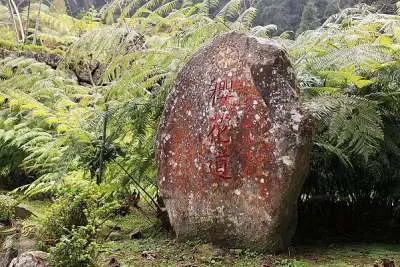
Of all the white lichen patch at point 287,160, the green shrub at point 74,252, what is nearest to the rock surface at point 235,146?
the white lichen patch at point 287,160

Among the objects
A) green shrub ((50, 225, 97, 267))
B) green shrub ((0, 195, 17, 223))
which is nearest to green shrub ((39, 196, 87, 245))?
green shrub ((50, 225, 97, 267))

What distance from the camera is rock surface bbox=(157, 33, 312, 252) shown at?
3.16 meters

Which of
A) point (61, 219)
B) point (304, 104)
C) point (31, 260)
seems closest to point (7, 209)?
point (61, 219)

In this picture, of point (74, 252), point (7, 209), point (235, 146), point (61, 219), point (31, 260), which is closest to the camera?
point (74, 252)

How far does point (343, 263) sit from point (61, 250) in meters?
1.85

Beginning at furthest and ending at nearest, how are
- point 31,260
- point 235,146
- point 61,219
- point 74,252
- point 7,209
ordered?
point 7,209 < point 61,219 < point 235,146 < point 31,260 < point 74,252

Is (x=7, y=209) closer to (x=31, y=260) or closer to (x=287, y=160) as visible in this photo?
(x=31, y=260)

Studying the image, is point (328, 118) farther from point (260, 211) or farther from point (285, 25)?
point (285, 25)

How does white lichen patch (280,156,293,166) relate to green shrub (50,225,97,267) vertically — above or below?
above

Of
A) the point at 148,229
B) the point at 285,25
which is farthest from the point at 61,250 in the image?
the point at 285,25

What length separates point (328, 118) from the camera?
3.33m

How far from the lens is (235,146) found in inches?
131

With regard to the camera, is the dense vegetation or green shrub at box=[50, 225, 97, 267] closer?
green shrub at box=[50, 225, 97, 267]

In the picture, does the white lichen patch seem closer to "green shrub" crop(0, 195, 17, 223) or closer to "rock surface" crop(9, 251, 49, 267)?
"rock surface" crop(9, 251, 49, 267)
